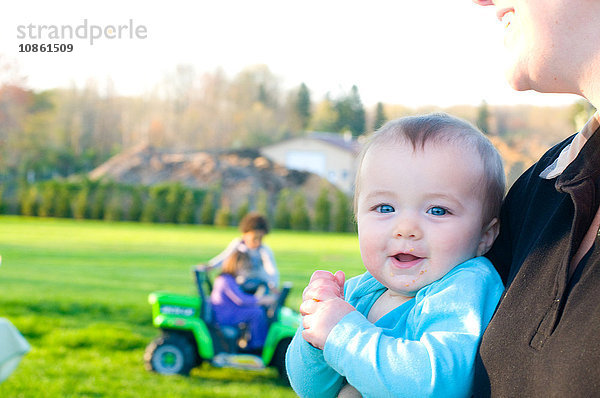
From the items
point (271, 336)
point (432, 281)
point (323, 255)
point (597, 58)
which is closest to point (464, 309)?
point (432, 281)

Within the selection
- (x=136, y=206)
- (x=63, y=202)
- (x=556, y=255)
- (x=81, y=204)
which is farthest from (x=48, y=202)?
(x=556, y=255)

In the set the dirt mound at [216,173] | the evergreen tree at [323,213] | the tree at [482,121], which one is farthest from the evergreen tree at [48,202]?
the tree at [482,121]

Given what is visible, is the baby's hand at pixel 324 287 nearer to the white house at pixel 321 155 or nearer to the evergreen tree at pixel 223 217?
the evergreen tree at pixel 223 217

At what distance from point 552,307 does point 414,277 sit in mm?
334

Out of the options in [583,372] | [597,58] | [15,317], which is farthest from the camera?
[15,317]

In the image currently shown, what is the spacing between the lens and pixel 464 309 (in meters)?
1.22

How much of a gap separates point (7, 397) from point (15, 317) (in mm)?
4599

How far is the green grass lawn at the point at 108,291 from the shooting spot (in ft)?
21.6

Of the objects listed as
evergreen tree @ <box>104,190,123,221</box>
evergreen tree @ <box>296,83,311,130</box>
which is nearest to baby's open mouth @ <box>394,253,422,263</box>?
evergreen tree @ <box>104,190,123,221</box>

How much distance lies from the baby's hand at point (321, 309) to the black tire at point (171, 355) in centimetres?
541

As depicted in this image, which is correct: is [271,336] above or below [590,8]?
below

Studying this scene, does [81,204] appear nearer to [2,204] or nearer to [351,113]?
[2,204]

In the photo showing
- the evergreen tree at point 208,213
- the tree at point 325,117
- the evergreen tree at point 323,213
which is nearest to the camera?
the evergreen tree at point 323,213

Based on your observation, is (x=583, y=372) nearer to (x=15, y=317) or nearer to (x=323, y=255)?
(x=15, y=317)
